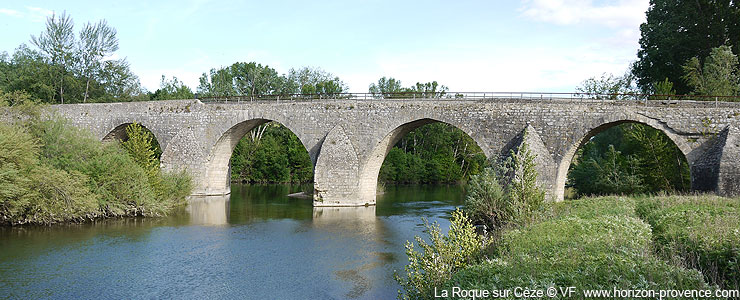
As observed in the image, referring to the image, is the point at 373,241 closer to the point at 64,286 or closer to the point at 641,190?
the point at 64,286

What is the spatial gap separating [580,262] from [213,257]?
11.0 m

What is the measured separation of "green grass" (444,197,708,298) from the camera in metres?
6.07

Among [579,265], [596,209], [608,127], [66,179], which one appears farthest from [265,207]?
[579,265]

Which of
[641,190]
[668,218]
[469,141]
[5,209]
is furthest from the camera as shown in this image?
[469,141]

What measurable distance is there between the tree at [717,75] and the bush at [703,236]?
1410cm

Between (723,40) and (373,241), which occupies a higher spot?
(723,40)

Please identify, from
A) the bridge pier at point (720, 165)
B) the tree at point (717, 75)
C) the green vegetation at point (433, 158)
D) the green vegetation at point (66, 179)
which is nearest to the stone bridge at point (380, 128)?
the bridge pier at point (720, 165)

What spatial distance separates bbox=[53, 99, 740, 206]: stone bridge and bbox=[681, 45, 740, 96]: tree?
571 centimetres

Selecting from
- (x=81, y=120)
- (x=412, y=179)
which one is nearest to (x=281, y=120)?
(x=81, y=120)

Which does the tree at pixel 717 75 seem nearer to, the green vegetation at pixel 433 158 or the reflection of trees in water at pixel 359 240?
the reflection of trees in water at pixel 359 240

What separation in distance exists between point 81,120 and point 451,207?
23.8 metres

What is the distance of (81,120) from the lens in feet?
109

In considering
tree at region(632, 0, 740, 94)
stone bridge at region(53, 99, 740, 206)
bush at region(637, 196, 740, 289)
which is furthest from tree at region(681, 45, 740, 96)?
bush at region(637, 196, 740, 289)

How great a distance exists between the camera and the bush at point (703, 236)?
24.2 ft
